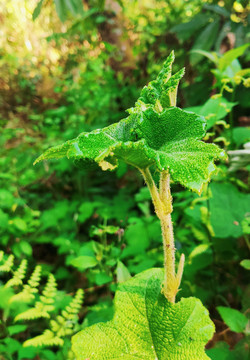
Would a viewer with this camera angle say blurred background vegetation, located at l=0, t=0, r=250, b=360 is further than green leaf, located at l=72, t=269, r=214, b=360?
Yes

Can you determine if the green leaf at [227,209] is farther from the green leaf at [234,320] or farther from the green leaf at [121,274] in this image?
the green leaf at [121,274]

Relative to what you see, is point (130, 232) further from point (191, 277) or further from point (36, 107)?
point (36, 107)

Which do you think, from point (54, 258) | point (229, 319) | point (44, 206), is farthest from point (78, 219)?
point (229, 319)

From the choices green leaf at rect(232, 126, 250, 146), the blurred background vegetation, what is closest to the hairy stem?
the blurred background vegetation

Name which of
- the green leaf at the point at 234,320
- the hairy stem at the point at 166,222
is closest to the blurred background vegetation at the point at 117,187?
the green leaf at the point at 234,320

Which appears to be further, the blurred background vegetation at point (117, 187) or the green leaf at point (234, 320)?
the blurred background vegetation at point (117, 187)

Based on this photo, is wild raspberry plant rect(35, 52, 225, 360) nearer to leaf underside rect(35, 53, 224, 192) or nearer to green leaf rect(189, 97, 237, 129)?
leaf underside rect(35, 53, 224, 192)

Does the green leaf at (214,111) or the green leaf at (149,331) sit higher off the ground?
the green leaf at (214,111)

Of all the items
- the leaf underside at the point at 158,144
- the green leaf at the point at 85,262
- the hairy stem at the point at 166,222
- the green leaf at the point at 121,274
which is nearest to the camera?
the leaf underside at the point at 158,144
